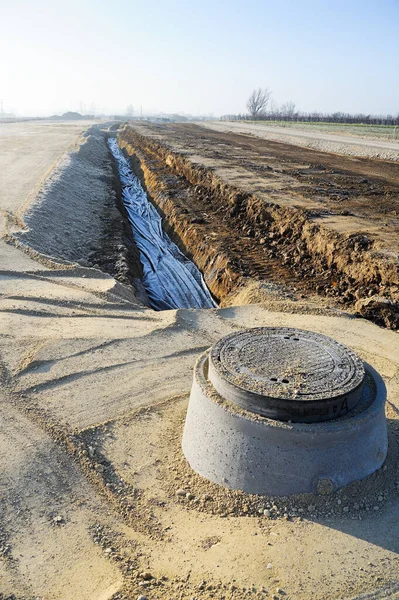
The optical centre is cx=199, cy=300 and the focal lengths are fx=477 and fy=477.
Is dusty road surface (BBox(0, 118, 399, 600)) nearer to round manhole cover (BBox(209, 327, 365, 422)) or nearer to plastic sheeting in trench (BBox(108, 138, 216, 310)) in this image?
round manhole cover (BBox(209, 327, 365, 422))

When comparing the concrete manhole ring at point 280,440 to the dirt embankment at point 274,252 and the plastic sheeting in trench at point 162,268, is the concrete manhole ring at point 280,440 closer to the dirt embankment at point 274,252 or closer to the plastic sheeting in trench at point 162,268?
the dirt embankment at point 274,252

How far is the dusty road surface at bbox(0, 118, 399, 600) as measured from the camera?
11.2 feet

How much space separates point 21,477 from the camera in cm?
425

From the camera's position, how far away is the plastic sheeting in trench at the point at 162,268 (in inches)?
403

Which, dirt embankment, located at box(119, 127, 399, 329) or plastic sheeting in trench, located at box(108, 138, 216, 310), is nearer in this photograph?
dirt embankment, located at box(119, 127, 399, 329)

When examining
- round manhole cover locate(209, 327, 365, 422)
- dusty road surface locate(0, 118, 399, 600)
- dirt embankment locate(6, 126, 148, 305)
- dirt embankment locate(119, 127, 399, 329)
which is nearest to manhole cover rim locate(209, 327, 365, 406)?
round manhole cover locate(209, 327, 365, 422)

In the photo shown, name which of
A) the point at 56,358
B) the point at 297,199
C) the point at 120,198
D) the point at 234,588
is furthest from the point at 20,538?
the point at 120,198

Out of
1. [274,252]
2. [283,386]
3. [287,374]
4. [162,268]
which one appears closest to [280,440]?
[283,386]

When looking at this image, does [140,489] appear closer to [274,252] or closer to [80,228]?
[274,252]

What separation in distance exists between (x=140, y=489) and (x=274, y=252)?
24.9ft

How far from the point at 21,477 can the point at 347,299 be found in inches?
240

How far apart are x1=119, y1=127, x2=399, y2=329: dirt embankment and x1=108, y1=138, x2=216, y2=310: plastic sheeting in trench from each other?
1.02ft

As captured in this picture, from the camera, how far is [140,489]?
4.22 meters

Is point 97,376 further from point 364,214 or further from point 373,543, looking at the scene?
point 364,214
